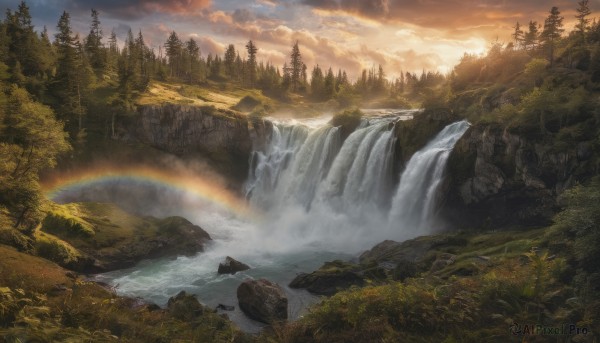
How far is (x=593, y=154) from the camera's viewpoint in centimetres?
2584

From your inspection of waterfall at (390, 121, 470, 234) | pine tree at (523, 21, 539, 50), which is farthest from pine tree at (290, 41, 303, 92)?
waterfall at (390, 121, 470, 234)

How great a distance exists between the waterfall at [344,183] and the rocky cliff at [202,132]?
103 inches

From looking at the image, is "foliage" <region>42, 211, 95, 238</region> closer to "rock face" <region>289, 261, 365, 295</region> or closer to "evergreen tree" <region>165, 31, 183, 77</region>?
"rock face" <region>289, 261, 365, 295</region>

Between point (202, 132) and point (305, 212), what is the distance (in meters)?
21.9

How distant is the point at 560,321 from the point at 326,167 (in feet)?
139

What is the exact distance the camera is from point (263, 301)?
76.8 feet

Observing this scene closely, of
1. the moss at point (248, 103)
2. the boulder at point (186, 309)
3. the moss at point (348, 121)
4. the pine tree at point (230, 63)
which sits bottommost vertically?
the boulder at point (186, 309)

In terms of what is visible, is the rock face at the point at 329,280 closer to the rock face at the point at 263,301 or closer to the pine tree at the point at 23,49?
the rock face at the point at 263,301

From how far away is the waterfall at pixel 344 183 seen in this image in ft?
126

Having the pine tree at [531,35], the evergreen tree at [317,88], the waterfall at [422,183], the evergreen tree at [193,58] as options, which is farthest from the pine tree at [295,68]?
the waterfall at [422,183]

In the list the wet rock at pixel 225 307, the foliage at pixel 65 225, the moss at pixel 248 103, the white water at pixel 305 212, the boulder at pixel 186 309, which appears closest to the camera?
the boulder at pixel 186 309

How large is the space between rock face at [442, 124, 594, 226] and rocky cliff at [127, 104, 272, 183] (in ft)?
110

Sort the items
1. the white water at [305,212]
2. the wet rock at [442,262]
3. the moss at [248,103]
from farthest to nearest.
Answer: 1. the moss at [248,103]
2. the white water at [305,212]
3. the wet rock at [442,262]

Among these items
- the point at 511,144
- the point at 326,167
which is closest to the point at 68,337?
the point at 511,144
